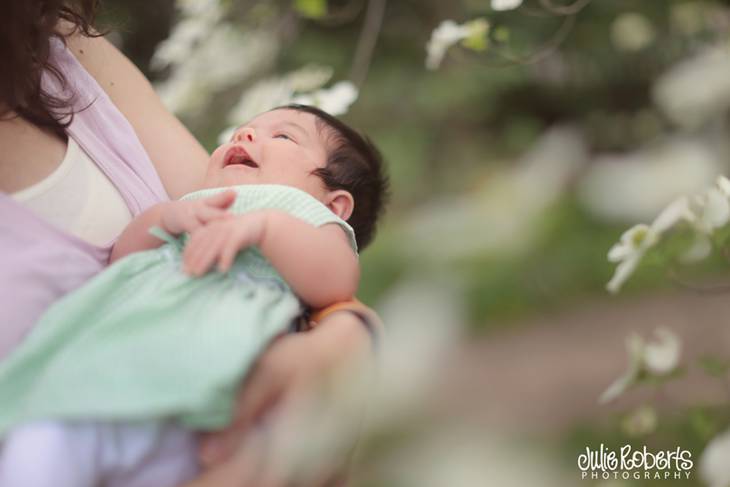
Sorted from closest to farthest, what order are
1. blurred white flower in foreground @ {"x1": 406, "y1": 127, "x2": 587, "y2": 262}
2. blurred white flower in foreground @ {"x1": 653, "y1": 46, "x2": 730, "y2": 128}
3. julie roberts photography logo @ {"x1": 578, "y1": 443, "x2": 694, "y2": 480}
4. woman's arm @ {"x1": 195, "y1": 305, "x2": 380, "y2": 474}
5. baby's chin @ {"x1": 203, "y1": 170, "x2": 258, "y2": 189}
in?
1. blurred white flower in foreground @ {"x1": 406, "y1": 127, "x2": 587, "y2": 262}
2. woman's arm @ {"x1": 195, "y1": 305, "x2": 380, "y2": 474}
3. baby's chin @ {"x1": 203, "y1": 170, "x2": 258, "y2": 189}
4. julie roberts photography logo @ {"x1": 578, "y1": 443, "x2": 694, "y2": 480}
5. blurred white flower in foreground @ {"x1": 653, "y1": 46, "x2": 730, "y2": 128}

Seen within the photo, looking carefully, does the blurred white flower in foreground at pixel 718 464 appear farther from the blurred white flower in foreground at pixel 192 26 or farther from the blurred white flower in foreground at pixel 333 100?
the blurred white flower in foreground at pixel 192 26

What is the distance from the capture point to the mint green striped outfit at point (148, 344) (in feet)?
3.22

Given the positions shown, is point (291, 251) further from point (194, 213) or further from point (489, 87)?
point (489, 87)

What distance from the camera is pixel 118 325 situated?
3.45 ft

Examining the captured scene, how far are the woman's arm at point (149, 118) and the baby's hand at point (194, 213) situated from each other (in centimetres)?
30

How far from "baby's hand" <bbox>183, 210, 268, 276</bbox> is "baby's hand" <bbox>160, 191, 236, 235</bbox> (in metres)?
0.03

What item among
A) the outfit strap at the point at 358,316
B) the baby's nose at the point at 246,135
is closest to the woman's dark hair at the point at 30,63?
the baby's nose at the point at 246,135

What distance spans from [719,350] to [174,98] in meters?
1.61

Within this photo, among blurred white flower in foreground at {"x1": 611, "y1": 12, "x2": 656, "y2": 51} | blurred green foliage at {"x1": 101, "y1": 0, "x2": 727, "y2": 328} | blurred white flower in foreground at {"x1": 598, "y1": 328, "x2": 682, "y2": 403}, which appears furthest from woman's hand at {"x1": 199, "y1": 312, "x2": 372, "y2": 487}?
blurred white flower in foreground at {"x1": 611, "y1": 12, "x2": 656, "y2": 51}

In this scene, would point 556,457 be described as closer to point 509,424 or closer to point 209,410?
point 509,424

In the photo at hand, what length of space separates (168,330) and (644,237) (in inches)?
24.8

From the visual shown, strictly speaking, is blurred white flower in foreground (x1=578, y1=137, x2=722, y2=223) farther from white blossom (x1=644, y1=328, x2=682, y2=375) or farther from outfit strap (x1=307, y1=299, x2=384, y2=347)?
outfit strap (x1=307, y1=299, x2=384, y2=347)

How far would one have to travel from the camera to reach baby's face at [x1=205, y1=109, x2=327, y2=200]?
1338 mm

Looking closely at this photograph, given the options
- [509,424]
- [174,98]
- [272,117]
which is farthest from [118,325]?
[509,424]
